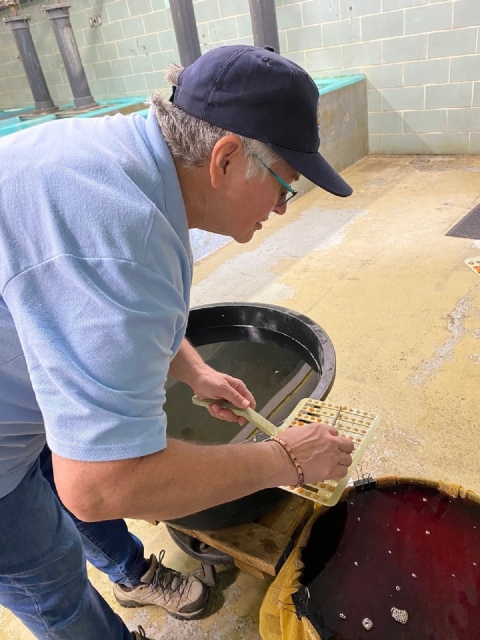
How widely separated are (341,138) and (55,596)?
4.07 metres

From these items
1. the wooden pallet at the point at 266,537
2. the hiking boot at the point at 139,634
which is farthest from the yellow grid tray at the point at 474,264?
the hiking boot at the point at 139,634

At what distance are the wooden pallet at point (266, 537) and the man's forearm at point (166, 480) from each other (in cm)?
33

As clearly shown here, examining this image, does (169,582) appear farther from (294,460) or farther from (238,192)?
(238,192)

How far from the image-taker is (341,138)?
4.11m

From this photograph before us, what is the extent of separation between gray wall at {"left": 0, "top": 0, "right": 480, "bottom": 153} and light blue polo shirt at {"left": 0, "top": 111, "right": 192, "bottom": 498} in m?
4.03

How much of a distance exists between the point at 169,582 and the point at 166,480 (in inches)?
29.0

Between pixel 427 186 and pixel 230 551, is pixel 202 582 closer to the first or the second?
pixel 230 551

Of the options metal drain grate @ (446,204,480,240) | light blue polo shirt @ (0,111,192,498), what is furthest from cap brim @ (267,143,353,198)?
metal drain grate @ (446,204,480,240)

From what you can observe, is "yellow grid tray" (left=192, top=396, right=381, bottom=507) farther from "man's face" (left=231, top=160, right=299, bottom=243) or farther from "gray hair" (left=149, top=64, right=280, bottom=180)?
"gray hair" (left=149, top=64, right=280, bottom=180)

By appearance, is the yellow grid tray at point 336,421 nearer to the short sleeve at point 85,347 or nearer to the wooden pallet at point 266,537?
the wooden pallet at point 266,537

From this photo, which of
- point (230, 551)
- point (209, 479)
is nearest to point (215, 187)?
point (209, 479)

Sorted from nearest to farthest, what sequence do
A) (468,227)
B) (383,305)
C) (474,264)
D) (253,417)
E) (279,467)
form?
(279,467) < (253,417) < (383,305) < (474,264) < (468,227)

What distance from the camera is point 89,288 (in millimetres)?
548

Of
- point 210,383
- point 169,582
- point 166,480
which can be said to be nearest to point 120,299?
point 166,480
